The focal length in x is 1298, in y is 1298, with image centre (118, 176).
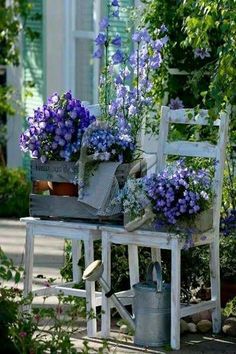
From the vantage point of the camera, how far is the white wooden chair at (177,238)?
6.83 m

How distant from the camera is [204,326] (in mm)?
7270

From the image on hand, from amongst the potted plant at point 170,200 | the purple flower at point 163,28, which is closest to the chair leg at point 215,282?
the potted plant at point 170,200

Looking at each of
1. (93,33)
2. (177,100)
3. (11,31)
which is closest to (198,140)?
(177,100)

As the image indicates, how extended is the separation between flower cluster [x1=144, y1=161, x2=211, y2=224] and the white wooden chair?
117mm

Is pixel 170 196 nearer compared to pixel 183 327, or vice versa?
pixel 170 196

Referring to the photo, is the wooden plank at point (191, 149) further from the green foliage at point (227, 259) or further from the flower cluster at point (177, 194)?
the green foliage at point (227, 259)

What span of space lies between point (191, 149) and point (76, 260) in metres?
1.02

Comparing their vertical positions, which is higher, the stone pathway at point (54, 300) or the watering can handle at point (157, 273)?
the watering can handle at point (157, 273)

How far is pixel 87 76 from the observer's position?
38.7ft

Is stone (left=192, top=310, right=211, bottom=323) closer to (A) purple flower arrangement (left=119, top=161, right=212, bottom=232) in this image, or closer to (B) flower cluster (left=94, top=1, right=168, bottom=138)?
(A) purple flower arrangement (left=119, top=161, right=212, bottom=232)

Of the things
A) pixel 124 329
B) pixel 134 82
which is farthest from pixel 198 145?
pixel 124 329

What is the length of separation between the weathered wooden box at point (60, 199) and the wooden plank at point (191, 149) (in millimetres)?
326

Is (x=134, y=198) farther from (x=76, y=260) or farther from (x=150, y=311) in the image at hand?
(x=76, y=260)

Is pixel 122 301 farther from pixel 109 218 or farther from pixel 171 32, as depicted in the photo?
pixel 171 32
